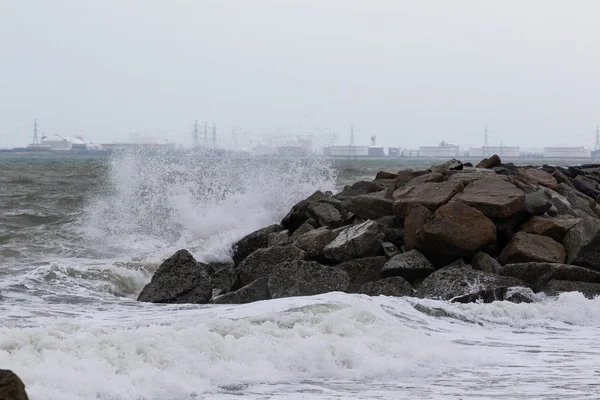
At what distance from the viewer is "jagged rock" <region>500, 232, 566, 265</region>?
8789 millimetres

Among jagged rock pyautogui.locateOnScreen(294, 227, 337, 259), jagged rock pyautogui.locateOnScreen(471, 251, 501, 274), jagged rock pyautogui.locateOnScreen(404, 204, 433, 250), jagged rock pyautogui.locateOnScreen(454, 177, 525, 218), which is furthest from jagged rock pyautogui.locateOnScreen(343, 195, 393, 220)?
jagged rock pyautogui.locateOnScreen(471, 251, 501, 274)

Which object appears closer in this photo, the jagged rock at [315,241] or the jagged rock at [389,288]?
the jagged rock at [389,288]

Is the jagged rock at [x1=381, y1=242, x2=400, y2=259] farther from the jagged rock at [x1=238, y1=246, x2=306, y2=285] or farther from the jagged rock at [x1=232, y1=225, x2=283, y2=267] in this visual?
the jagged rock at [x1=232, y1=225, x2=283, y2=267]

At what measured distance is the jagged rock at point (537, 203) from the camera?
9.65m

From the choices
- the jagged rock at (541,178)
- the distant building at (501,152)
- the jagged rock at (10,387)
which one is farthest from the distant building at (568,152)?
the jagged rock at (10,387)

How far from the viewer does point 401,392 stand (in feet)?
17.0

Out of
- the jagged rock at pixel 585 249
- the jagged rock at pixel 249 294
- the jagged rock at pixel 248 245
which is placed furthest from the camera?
the jagged rock at pixel 248 245

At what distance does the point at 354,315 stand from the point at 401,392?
5.17 ft

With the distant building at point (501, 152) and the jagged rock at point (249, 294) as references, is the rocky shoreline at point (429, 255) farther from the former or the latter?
the distant building at point (501, 152)

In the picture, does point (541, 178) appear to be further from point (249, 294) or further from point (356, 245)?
point (249, 294)

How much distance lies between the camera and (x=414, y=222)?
9203 millimetres

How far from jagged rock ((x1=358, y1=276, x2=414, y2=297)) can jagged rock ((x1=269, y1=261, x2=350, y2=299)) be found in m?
0.20

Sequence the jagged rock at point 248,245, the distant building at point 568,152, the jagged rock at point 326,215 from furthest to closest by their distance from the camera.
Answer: the distant building at point 568,152
the jagged rock at point 248,245
the jagged rock at point 326,215

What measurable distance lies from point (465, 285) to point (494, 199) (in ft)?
5.39
